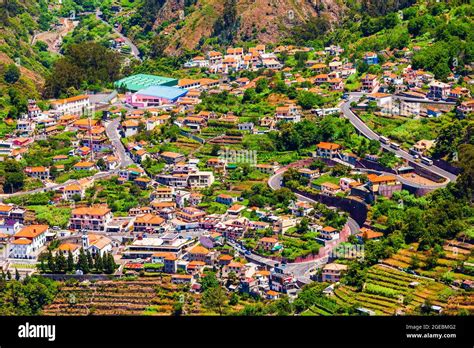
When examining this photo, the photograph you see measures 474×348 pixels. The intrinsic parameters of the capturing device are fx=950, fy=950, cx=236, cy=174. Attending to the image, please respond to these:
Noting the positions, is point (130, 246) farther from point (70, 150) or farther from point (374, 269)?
point (70, 150)

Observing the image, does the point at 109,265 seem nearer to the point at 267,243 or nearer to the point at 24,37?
the point at 267,243

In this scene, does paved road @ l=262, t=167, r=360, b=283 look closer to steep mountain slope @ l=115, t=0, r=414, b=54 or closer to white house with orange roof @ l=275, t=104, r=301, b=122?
white house with orange roof @ l=275, t=104, r=301, b=122

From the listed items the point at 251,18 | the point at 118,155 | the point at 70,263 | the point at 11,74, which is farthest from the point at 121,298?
the point at 251,18

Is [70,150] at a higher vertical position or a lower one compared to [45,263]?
higher

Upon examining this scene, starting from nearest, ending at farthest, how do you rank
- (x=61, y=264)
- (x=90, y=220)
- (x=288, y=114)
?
(x=61, y=264), (x=90, y=220), (x=288, y=114)

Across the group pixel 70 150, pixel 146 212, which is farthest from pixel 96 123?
pixel 146 212
